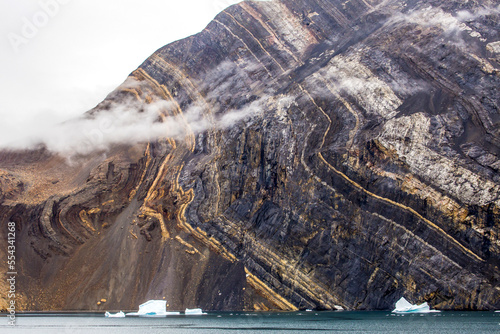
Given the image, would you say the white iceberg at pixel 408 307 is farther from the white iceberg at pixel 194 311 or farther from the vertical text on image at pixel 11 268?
the vertical text on image at pixel 11 268

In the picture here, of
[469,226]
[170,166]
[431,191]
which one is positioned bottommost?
[469,226]

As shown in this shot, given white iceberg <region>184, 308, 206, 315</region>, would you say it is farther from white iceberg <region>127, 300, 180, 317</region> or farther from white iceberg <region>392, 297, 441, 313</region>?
white iceberg <region>392, 297, 441, 313</region>

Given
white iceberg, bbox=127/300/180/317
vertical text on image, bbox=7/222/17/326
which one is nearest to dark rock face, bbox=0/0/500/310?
vertical text on image, bbox=7/222/17/326

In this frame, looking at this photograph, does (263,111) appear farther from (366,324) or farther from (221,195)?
(366,324)

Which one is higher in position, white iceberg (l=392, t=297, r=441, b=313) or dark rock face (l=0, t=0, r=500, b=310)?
dark rock face (l=0, t=0, r=500, b=310)

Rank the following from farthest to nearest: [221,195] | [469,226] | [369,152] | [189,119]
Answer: [189,119]
[221,195]
[369,152]
[469,226]

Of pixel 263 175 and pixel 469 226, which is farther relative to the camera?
pixel 263 175

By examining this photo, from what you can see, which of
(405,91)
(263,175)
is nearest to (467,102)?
(405,91)
